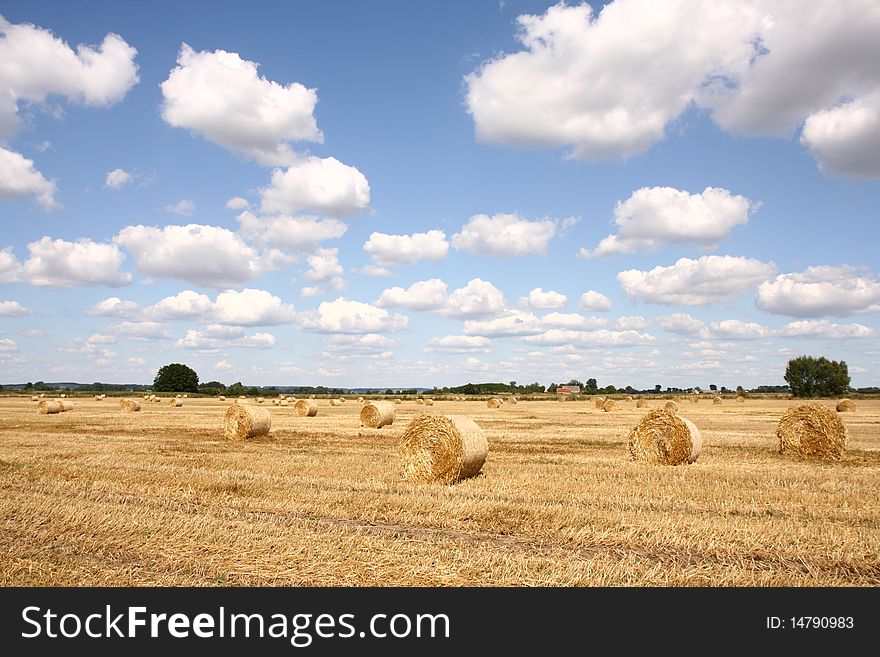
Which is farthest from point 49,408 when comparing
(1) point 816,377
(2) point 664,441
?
(1) point 816,377

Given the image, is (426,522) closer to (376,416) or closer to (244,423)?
(244,423)

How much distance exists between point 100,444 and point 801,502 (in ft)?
62.8

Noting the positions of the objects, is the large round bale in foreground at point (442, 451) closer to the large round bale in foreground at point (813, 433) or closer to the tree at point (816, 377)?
the large round bale in foreground at point (813, 433)

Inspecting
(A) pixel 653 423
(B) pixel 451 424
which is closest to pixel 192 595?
(B) pixel 451 424

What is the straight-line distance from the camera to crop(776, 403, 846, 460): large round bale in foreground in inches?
741

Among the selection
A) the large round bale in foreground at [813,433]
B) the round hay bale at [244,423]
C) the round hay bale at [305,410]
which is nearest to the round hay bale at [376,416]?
the round hay bale at [244,423]

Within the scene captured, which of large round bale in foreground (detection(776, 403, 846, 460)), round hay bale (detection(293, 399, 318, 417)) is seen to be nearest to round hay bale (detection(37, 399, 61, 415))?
round hay bale (detection(293, 399, 318, 417))

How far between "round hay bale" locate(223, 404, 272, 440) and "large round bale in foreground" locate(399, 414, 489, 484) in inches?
417

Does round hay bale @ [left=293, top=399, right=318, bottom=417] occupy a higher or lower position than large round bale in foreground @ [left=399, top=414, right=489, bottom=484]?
lower

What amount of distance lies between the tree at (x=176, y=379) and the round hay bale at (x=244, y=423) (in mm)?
98602

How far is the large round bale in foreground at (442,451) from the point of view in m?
14.5

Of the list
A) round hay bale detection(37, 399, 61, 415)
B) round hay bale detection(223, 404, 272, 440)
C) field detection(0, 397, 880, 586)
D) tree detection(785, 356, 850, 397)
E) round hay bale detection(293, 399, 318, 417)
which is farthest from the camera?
tree detection(785, 356, 850, 397)

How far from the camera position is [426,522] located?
31.7 ft

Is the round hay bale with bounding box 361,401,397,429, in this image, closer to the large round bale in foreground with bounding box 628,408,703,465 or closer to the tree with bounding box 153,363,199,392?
the large round bale in foreground with bounding box 628,408,703,465
